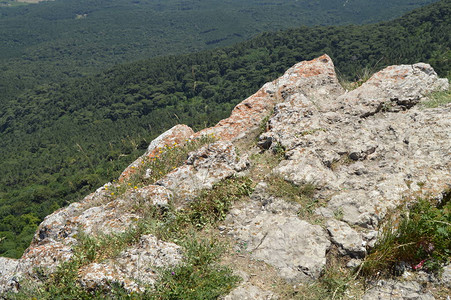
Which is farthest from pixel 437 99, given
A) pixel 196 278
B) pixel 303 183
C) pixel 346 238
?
pixel 196 278

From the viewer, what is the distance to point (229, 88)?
11675cm

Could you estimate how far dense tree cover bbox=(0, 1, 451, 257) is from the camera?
75.9 m

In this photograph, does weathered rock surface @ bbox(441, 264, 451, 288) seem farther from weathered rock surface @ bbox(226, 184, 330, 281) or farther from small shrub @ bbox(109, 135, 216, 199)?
small shrub @ bbox(109, 135, 216, 199)

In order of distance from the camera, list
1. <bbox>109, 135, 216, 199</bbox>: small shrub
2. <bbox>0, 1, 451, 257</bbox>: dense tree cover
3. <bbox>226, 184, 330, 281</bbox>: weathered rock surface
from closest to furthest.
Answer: <bbox>226, 184, 330, 281</bbox>: weathered rock surface → <bbox>109, 135, 216, 199</bbox>: small shrub → <bbox>0, 1, 451, 257</bbox>: dense tree cover

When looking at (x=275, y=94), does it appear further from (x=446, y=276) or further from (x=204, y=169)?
(x=446, y=276)

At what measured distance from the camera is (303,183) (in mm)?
5391

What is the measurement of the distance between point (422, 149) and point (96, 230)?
628 cm

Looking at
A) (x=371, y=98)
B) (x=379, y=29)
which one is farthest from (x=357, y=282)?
(x=379, y=29)

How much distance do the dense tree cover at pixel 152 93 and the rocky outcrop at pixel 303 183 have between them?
62.1m

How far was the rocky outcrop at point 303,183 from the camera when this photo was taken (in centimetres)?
416

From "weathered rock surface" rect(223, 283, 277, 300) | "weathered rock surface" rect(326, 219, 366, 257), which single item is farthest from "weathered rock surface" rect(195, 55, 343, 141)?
"weathered rock surface" rect(223, 283, 277, 300)

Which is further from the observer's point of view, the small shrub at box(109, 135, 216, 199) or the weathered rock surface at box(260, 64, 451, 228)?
the small shrub at box(109, 135, 216, 199)

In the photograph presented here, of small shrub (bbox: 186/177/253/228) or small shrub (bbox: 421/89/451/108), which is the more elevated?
small shrub (bbox: 421/89/451/108)

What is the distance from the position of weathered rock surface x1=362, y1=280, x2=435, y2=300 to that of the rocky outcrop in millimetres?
12
